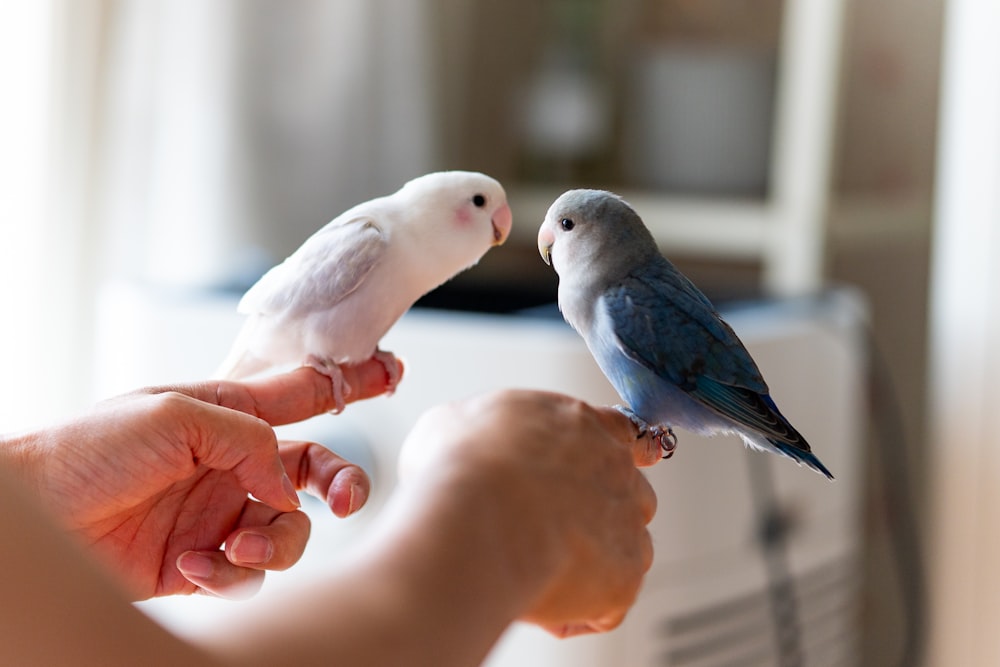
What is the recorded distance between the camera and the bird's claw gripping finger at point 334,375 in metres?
0.43

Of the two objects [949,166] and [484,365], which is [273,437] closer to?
[484,365]

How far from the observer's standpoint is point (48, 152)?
1.08 meters

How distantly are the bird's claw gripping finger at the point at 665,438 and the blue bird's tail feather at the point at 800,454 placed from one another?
5 centimetres

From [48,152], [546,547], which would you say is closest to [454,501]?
[546,547]

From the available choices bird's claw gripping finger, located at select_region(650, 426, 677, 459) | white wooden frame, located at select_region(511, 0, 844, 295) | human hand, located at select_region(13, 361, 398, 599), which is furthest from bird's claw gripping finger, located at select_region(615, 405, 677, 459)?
white wooden frame, located at select_region(511, 0, 844, 295)

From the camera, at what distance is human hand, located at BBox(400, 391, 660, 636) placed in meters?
0.38

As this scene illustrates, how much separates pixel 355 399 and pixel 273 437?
5 centimetres

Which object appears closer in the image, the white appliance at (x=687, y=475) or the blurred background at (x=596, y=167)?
the white appliance at (x=687, y=475)

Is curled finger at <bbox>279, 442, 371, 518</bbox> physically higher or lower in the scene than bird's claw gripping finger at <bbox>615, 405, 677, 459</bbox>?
lower

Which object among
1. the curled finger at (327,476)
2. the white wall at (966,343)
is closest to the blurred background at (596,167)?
the white wall at (966,343)

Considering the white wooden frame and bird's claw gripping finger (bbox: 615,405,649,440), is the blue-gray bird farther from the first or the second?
the white wooden frame

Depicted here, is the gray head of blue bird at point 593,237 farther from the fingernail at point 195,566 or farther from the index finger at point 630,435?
the fingernail at point 195,566

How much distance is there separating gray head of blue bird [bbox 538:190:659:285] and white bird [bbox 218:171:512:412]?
1.2 inches

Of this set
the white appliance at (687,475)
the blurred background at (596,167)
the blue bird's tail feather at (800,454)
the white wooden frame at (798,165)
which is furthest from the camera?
the white wooden frame at (798,165)
